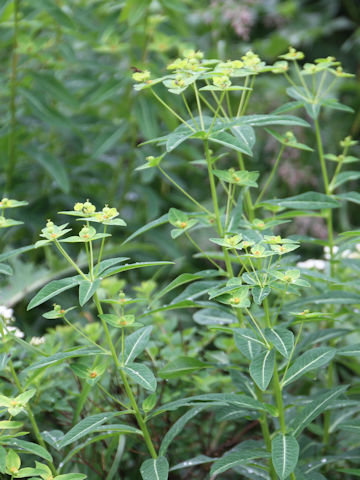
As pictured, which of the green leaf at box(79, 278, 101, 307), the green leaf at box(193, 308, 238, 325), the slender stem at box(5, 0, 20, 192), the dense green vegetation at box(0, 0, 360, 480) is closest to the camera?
the green leaf at box(79, 278, 101, 307)

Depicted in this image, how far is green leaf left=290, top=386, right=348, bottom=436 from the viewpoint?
2.81 feet

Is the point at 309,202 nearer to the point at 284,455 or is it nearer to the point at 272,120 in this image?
the point at 272,120

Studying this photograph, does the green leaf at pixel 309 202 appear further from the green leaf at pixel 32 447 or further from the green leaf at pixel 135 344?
the green leaf at pixel 32 447

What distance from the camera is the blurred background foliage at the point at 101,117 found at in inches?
68.3

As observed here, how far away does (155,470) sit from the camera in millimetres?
836

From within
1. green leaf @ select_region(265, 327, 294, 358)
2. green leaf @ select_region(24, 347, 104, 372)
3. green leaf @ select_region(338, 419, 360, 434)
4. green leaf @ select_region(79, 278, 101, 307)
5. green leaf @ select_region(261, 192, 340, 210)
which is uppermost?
green leaf @ select_region(79, 278, 101, 307)

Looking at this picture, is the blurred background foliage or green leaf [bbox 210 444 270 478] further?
the blurred background foliage

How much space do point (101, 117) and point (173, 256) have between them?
596mm

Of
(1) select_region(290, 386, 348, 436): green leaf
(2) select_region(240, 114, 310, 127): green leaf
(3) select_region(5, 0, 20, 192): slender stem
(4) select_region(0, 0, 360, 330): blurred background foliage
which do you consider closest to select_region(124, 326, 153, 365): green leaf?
A: (1) select_region(290, 386, 348, 436): green leaf

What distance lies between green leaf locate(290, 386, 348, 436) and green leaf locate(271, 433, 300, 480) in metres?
0.03

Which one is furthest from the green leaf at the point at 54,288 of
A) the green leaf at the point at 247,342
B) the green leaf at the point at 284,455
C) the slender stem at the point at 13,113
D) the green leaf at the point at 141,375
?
the slender stem at the point at 13,113

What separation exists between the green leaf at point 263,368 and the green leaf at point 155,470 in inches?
7.3

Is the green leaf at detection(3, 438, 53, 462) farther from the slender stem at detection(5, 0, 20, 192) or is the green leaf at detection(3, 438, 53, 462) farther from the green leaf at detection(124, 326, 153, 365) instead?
the slender stem at detection(5, 0, 20, 192)

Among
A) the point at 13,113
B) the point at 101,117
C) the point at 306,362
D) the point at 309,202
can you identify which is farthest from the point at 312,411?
the point at 101,117
